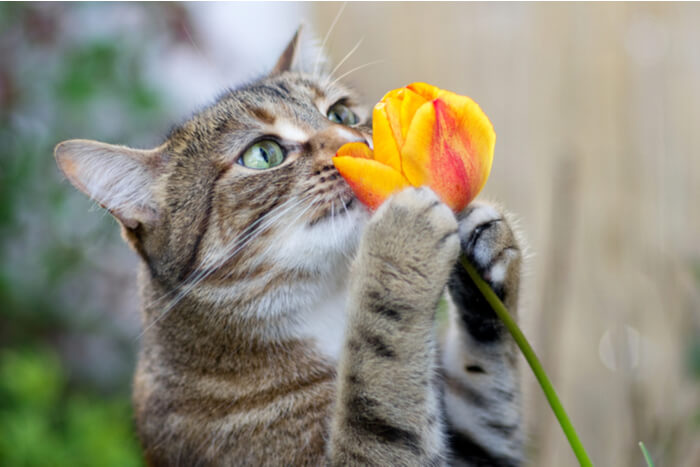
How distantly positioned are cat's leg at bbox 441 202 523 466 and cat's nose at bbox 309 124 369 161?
33 centimetres

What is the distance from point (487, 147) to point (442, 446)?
1.93 ft

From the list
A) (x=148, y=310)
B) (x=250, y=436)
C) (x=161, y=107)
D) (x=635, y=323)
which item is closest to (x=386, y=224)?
(x=250, y=436)

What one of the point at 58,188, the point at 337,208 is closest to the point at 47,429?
the point at 58,188

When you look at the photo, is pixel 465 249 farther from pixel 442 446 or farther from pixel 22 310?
pixel 22 310

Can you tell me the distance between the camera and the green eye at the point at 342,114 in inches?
64.4

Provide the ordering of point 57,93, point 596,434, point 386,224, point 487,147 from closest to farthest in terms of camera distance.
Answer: point 487,147 < point 386,224 < point 57,93 < point 596,434

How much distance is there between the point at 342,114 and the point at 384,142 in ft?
2.93

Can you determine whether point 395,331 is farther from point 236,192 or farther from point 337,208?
point 236,192

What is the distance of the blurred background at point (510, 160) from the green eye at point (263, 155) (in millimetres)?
964

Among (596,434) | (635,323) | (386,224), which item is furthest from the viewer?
(596,434)

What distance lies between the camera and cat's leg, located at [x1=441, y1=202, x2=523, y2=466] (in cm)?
128

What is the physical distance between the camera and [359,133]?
1366 mm

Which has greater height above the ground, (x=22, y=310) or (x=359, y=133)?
(x=359, y=133)

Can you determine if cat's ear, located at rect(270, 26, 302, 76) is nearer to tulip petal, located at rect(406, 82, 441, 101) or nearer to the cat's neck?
the cat's neck
